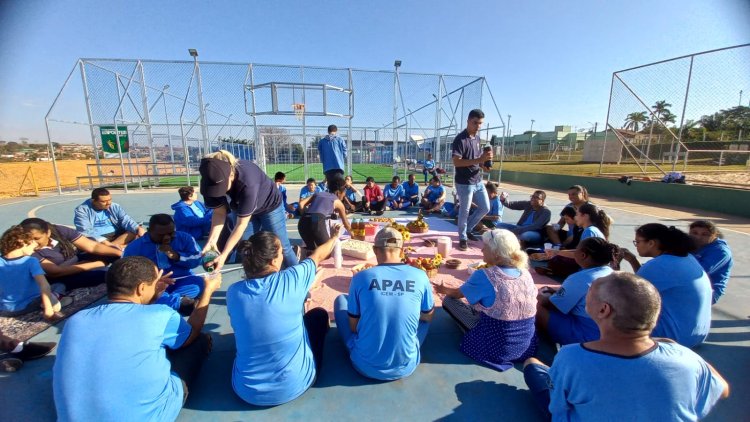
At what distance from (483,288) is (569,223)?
3313 mm

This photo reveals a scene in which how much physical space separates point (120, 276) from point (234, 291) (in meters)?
0.60

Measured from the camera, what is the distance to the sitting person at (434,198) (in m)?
8.73

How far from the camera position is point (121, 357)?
5.15 ft

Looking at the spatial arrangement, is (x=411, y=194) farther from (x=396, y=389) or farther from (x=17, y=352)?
(x=17, y=352)

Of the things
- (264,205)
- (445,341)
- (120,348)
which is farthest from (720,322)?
(120,348)

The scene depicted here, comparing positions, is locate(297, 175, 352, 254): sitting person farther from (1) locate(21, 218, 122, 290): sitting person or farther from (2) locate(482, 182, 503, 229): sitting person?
(2) locate(482, 182, 503, 229): sitting person

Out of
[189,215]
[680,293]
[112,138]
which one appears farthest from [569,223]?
[112,138]

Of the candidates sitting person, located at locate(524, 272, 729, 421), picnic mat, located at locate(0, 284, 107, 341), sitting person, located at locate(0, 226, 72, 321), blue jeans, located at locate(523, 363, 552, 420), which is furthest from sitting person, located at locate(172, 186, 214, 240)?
sitting person, located at locate(524, 272, 729, 421)

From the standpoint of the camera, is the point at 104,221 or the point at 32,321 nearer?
the point at 32,321

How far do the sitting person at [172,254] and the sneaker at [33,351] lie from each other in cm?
89

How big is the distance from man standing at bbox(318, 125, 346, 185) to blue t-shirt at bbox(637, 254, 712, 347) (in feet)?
20.4

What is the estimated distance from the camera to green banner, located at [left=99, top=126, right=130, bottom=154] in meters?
11.6

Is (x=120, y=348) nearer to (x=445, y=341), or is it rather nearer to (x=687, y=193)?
(x=445, y=341)

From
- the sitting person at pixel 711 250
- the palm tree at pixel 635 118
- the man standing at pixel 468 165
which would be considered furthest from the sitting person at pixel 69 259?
the palm tree at pixel 635 118
